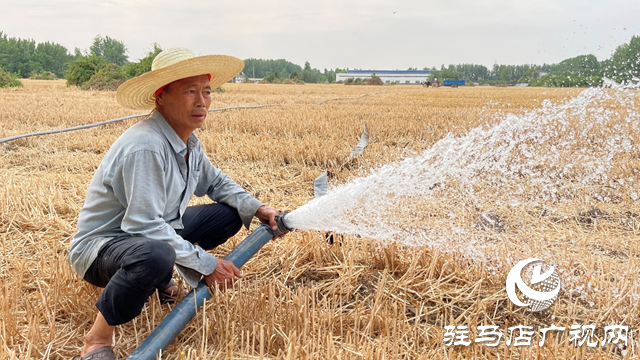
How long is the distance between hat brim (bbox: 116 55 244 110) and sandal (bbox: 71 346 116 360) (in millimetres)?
1251

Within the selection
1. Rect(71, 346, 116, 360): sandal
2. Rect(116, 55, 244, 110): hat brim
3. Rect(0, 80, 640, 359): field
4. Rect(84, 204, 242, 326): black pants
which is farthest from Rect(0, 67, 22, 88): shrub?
Rect(71, 346, 116, 360): sandal

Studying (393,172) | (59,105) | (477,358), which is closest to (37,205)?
(393,172)

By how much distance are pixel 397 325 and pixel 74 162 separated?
5201 mm

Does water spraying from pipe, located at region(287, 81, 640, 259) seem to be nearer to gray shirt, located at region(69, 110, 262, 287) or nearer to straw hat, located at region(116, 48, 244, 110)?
gray shirt, located at region(69, 110, 262, 287)

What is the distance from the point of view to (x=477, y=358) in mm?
2076

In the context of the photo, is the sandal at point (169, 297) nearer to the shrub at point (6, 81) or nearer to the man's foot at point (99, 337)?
the man's foot at point (99, 337)

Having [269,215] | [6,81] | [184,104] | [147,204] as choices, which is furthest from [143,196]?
[6,81]

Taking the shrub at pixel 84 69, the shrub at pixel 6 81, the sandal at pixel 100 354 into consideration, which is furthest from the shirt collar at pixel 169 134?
the shrub at pixel 6 81

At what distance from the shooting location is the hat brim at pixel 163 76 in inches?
90.7

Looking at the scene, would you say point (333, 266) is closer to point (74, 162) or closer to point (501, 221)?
point (501, 221)

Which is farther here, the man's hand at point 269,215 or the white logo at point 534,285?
the man's hand at point 269,215

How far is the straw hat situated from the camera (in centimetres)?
230

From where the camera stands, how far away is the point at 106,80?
70.3 ft

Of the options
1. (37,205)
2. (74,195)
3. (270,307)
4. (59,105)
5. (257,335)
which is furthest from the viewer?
(59,105)
